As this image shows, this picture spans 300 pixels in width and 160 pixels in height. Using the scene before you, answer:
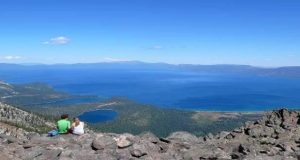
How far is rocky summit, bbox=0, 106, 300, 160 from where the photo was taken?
25875 mm

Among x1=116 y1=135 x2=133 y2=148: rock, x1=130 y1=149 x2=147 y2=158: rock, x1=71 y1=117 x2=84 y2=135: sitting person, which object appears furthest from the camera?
x1=71 y1=117 x2=84 y2=135: sitting person

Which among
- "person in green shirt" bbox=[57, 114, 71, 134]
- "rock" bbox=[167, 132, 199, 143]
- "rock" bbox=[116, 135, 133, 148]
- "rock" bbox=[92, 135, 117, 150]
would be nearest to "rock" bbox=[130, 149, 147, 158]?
"rock" bbox=[116, 135, 133, 148]

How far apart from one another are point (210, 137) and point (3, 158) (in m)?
18.3

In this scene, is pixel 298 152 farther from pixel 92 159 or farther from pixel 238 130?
pixel 92 159

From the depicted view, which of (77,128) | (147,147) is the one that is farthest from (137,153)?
(77,128)

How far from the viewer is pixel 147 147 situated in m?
27.4

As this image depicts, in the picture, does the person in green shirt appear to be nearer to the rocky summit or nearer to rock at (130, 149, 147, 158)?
the rocky summit

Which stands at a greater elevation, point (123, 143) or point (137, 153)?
point (123, 143)

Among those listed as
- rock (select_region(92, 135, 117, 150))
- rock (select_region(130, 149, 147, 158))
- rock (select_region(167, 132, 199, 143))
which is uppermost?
rock (select_region(92, 135, 117, 150))

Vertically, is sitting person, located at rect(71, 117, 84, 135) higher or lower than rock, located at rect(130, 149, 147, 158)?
higher

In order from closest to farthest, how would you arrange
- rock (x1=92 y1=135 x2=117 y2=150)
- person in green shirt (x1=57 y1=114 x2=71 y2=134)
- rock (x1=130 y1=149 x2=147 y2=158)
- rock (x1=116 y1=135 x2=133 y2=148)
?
rock (x1=130 y1=149 x2=147 y2=158), rock (x1=116 y1=135 x2=133 y2=148), rock (x1=92 y1=135 x2=117 y2=150), person in green shirt (x1=57 y1=114 x2=71 y2=134)

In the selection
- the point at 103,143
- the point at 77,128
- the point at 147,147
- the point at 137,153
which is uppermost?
the point at 77,128

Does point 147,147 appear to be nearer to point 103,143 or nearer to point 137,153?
point 137,153

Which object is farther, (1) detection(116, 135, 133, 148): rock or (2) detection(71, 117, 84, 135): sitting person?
(2) detection(71, 117, 84, 135): sitting person
